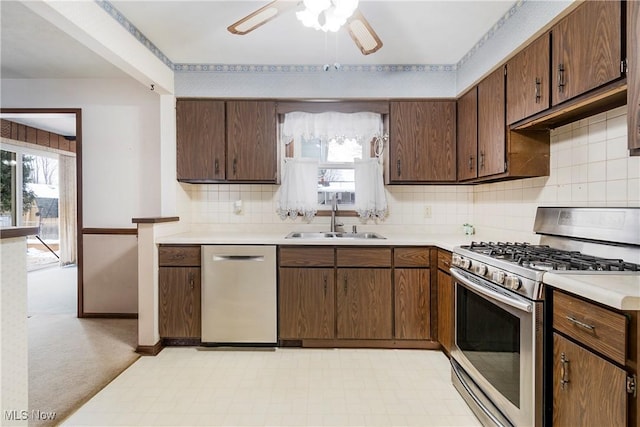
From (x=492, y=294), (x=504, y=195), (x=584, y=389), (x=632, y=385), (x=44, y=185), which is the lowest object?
(x=584, y=389)

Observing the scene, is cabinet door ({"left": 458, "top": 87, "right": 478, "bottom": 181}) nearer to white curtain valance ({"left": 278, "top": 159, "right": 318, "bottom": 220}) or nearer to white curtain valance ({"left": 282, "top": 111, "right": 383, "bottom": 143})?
white curtain valance ({"left": 282, "top": 111, "right": 383, "bottom": 143})

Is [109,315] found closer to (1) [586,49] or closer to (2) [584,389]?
(2) [584,389]

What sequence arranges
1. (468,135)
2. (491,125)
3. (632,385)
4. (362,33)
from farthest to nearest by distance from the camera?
(468,135) < (491,125) < (362,33) < (632,385)

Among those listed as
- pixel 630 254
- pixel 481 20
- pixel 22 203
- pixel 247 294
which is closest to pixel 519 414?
pixel 630 254

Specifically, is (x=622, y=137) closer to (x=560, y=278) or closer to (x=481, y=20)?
(x=560, y=278)

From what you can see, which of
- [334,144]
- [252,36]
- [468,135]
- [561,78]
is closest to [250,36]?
[252,36]

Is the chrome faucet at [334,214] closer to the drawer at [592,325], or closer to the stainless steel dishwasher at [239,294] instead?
the stainless steel dishwasher at [239,294]

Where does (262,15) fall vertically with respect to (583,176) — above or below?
above


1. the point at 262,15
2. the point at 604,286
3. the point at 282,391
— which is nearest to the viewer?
the point at 604,286

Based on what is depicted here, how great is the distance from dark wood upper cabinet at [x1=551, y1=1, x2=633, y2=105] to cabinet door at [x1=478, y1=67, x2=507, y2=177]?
0.48 metres

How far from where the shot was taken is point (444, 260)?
2357 mm

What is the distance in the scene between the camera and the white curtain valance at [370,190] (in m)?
3.03

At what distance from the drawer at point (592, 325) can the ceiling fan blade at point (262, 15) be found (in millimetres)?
1806

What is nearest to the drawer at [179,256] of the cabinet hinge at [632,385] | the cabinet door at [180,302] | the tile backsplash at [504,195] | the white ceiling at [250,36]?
the cabinet door at [180,302]
